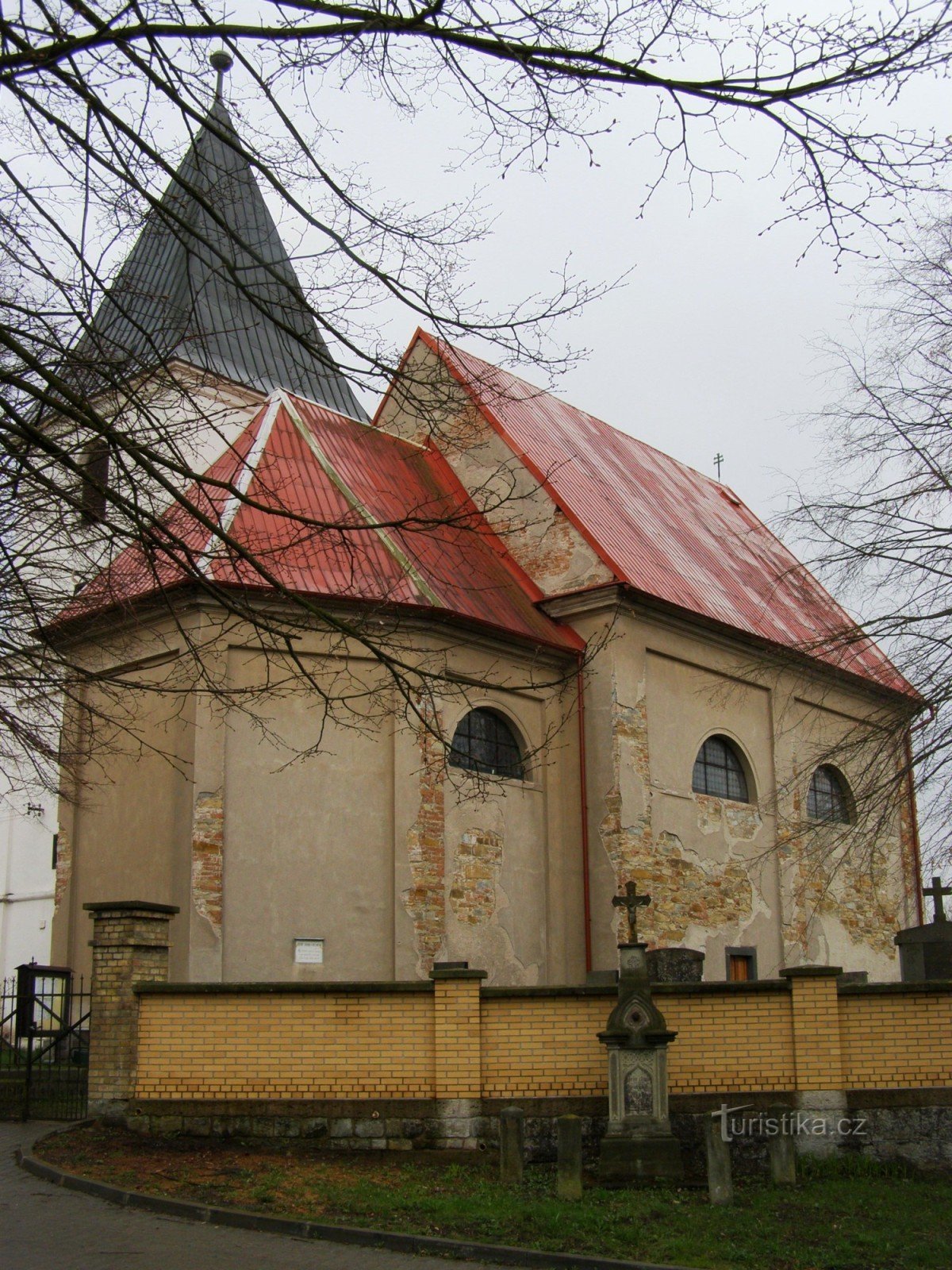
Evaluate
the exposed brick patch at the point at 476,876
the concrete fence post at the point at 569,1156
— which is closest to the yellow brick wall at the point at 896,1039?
the concrete fence post at the point at 569,1156

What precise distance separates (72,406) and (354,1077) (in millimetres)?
6977

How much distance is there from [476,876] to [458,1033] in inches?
196

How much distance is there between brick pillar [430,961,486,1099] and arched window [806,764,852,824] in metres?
11.6

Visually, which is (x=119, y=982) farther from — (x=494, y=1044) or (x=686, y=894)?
(x=686, y=894)

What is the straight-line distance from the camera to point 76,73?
236 inches

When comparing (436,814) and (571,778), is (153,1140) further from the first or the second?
(571,778)

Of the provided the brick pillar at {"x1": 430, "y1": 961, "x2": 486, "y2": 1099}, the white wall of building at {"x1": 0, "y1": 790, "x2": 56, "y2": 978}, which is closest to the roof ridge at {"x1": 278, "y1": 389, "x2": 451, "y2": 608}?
the brick pillar at {"x1": 430, "y1": 961, "x2": 486, "y2": 1099}

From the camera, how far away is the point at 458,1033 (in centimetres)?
1138

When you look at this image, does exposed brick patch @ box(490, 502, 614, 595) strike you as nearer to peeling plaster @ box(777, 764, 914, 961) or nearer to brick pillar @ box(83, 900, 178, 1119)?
peeling plaster @ box(777, 764, 914, 961)

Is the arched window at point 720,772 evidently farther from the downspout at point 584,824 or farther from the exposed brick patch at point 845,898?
the downspout at point 584,824

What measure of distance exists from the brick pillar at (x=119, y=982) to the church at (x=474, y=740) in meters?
1.61

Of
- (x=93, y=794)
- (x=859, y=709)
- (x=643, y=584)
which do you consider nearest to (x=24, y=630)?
(x=93, y=794)

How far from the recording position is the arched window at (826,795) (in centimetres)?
2195

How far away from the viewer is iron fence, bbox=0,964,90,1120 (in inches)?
513
